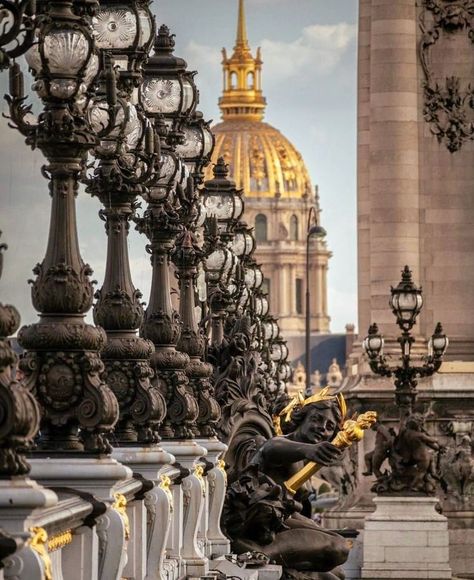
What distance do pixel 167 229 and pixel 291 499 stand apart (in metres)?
3.24

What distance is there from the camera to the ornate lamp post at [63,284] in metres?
15.9

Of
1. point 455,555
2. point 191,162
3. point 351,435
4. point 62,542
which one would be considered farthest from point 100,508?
point 455,555

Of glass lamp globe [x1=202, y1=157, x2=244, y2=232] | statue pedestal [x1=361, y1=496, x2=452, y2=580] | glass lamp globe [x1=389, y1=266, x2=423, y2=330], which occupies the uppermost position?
glass lamp globe [x1=202, y1=157, x2=244, y2=232]

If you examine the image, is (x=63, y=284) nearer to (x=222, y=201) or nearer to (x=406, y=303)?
(x=222, y=201)

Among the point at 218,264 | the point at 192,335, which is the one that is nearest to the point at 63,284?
the point at 192,335

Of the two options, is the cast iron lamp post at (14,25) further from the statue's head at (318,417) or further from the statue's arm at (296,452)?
the statue's head at (318,417)

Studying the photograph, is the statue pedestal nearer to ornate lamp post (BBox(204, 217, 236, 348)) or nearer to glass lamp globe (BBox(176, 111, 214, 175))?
ornate lamp post (BBox(204, 217, 236, 348))

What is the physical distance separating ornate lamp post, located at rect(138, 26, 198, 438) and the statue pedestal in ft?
76.2

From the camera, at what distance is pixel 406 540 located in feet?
156

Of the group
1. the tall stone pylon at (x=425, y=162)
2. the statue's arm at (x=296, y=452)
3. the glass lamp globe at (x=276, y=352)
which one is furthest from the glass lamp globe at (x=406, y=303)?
the statue's arm at (x=296, y=452)

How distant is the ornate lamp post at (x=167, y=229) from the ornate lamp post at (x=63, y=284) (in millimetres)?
5595

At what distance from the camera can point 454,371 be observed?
179 ft

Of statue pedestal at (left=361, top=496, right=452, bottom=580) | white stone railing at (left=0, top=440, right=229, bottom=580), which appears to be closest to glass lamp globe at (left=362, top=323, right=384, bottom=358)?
statue pedestal at (left=361, top=496, right=452, bottom=580)

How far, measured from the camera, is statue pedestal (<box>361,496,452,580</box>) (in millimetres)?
46750
